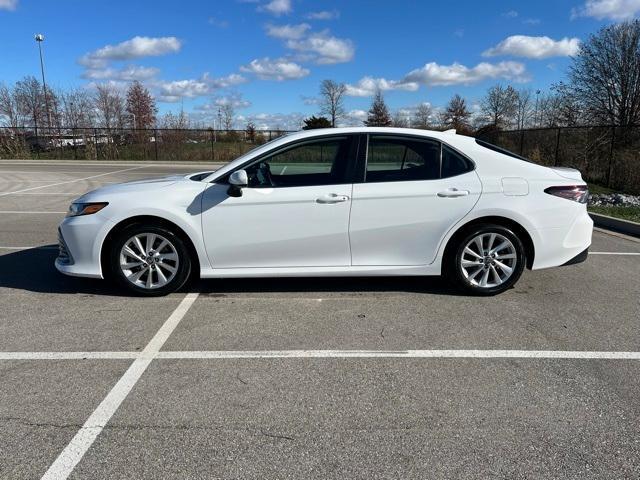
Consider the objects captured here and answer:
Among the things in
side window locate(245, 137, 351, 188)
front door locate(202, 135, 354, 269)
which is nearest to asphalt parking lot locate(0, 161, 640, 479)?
front door locate(202, 135, 354, 269)

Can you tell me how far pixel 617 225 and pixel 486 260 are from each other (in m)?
5.61

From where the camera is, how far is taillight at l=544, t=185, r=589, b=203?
490 cm

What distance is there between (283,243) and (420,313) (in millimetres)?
1423

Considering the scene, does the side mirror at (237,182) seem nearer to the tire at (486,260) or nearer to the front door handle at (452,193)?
the front door handle at (452,193)

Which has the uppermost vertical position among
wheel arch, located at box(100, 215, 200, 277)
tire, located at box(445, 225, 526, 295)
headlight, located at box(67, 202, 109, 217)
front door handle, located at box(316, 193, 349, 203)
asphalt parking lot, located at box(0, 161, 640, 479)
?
front door handle, located at box(316, 193, 349, 203)

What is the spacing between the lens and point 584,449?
263 centimetres

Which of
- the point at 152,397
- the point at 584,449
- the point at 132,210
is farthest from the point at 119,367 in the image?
the point at 584,449

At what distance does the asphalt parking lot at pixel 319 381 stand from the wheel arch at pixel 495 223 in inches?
17.5

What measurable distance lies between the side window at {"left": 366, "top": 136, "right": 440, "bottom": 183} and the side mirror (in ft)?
3.82

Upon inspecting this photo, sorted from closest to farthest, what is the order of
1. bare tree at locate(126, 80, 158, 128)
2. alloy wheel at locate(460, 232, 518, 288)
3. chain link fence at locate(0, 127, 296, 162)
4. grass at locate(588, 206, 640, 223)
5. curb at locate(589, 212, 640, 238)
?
alloy wheel at locate(460, 232, 518, 288) < curb at locate(589, 212, 640, 238) < grass at locate(588, 206, 640, 223) < chain link fence at locate(0, 127, 296, 162) < bare tree at locate(126, 80, 158, 128)

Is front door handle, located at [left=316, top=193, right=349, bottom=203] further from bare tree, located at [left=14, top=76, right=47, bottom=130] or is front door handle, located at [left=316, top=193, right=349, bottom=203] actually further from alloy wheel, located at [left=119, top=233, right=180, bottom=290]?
bare tree, located at [left=14, top=76, right=47, bottom=130]

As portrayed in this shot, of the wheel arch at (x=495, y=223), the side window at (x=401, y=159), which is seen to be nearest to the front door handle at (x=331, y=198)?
the side window at (x=401, y=159)

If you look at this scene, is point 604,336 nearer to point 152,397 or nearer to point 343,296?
point 343,296

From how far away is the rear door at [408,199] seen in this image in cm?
477
